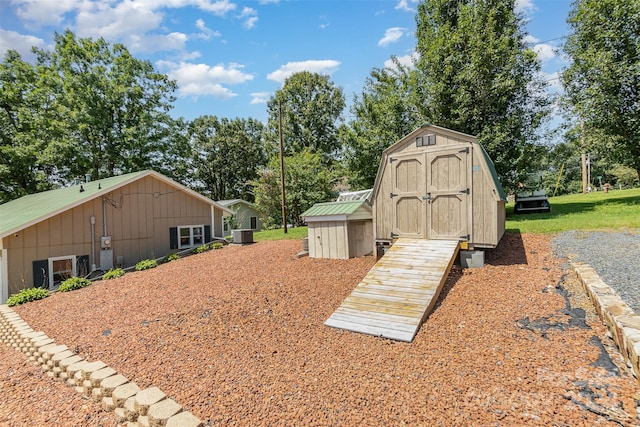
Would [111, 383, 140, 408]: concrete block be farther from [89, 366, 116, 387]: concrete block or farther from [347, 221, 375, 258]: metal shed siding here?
[347, 221, 375, 258]: metal shed siding

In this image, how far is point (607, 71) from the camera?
40.0 feet

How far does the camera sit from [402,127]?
55.4 feet

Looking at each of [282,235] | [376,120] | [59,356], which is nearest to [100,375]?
[59,356]

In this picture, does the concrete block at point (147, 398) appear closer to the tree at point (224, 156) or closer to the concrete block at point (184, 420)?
the concrete block at point (184, 420)

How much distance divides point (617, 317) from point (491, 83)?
40.2 feet

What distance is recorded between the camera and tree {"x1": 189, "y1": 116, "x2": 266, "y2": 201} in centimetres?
3650

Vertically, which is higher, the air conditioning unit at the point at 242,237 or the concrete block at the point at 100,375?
the air conditioning unit at the point at 242,237

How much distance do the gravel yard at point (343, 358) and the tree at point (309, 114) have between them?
2755cm

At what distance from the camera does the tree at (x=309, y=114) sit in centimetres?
3291

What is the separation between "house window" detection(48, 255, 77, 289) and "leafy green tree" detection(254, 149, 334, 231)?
1437cm

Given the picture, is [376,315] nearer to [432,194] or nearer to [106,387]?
[432,194]

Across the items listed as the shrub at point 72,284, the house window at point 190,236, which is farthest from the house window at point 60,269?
the house window at point 190,236

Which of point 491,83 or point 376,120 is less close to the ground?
point 376,120

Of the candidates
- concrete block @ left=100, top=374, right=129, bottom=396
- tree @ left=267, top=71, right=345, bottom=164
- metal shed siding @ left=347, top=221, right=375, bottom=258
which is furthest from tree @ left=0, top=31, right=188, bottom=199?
concrete block @ left=100, top=374, right=129, bottom=396
